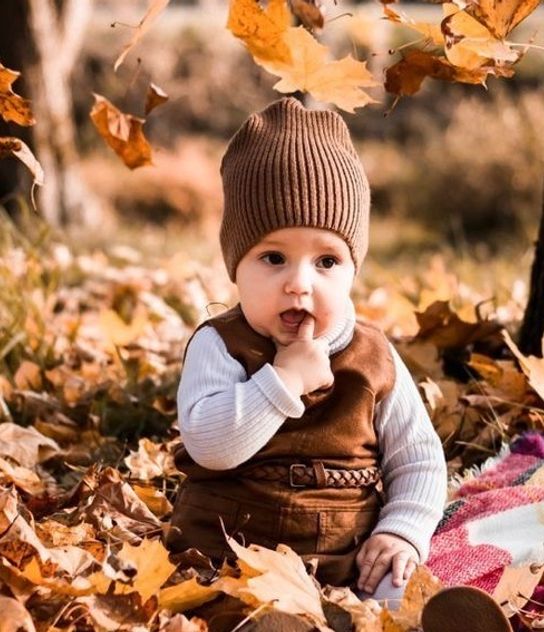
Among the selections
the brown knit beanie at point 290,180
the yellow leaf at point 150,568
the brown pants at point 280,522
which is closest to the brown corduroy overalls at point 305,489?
the brown pants at point 280,522

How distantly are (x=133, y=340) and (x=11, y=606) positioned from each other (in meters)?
2.08

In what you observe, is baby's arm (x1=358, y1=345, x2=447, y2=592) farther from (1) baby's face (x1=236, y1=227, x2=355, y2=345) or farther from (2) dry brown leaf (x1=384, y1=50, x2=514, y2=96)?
(2) dry brown leaf (x1=384, y1=50, x2=514, y2=96)

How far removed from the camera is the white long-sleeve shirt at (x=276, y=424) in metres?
2.15

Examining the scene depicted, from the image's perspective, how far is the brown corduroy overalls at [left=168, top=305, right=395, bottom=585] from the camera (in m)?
2.24

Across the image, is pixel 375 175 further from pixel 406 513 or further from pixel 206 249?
pixel 406 513

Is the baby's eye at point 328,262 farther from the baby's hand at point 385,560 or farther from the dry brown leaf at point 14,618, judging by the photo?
the dry brown leaf at point 14,618

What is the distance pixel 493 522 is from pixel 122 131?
121cm

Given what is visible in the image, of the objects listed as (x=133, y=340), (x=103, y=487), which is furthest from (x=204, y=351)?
(x=133, y=340)

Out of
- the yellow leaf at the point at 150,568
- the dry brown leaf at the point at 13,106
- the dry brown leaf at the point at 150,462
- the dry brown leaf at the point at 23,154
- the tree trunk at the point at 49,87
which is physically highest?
the dry brown leaf at the point at 13,106

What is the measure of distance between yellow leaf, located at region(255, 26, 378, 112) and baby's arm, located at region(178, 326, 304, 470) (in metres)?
0.63

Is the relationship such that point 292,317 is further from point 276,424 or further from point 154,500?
point 154,500

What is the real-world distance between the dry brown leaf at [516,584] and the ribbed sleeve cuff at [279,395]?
483 mm

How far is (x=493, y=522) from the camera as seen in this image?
248cm

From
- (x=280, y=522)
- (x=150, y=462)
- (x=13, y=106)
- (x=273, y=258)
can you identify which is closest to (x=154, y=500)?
(x=150, y=462)
